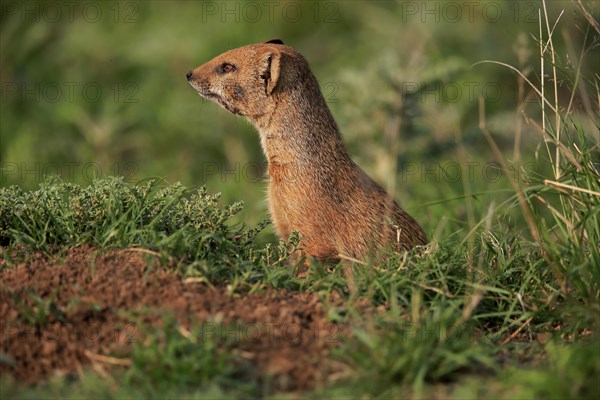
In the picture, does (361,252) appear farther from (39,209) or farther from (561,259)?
(39,209)

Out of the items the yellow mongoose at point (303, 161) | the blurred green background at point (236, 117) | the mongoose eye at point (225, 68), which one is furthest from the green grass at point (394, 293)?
the blurred green background at point (236, 117)

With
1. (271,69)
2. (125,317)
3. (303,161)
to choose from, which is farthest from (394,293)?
(271,69)

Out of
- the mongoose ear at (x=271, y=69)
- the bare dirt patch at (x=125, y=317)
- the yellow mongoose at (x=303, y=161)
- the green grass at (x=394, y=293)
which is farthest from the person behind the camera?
the mongoose ear at (x=271, y=69)

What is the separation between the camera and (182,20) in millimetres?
12766

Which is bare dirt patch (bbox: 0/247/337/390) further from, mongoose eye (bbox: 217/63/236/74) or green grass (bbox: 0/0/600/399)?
mongoose eye (bbox: 217/63/236/74)

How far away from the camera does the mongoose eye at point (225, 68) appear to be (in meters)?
6.06

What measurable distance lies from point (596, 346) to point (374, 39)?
9286 millimetres

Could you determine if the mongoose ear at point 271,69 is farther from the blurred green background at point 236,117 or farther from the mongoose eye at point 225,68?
the blurred green background at point 236,117

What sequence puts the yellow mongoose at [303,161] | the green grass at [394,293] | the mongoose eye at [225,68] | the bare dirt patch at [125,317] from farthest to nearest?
the mongoose eye at [225,68] < the yellow mongoose at [303,161] < the bare dirt patch at [125,317] < the green grass at [394,293]

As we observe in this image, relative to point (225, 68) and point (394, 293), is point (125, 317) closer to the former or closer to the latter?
point (394, 293)

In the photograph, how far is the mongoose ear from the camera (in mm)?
5852

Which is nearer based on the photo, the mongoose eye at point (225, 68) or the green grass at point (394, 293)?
the green grass at point (394, 293)

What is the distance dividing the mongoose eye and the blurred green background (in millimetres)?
1868

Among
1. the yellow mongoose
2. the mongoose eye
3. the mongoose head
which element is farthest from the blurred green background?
the mongoose eye
